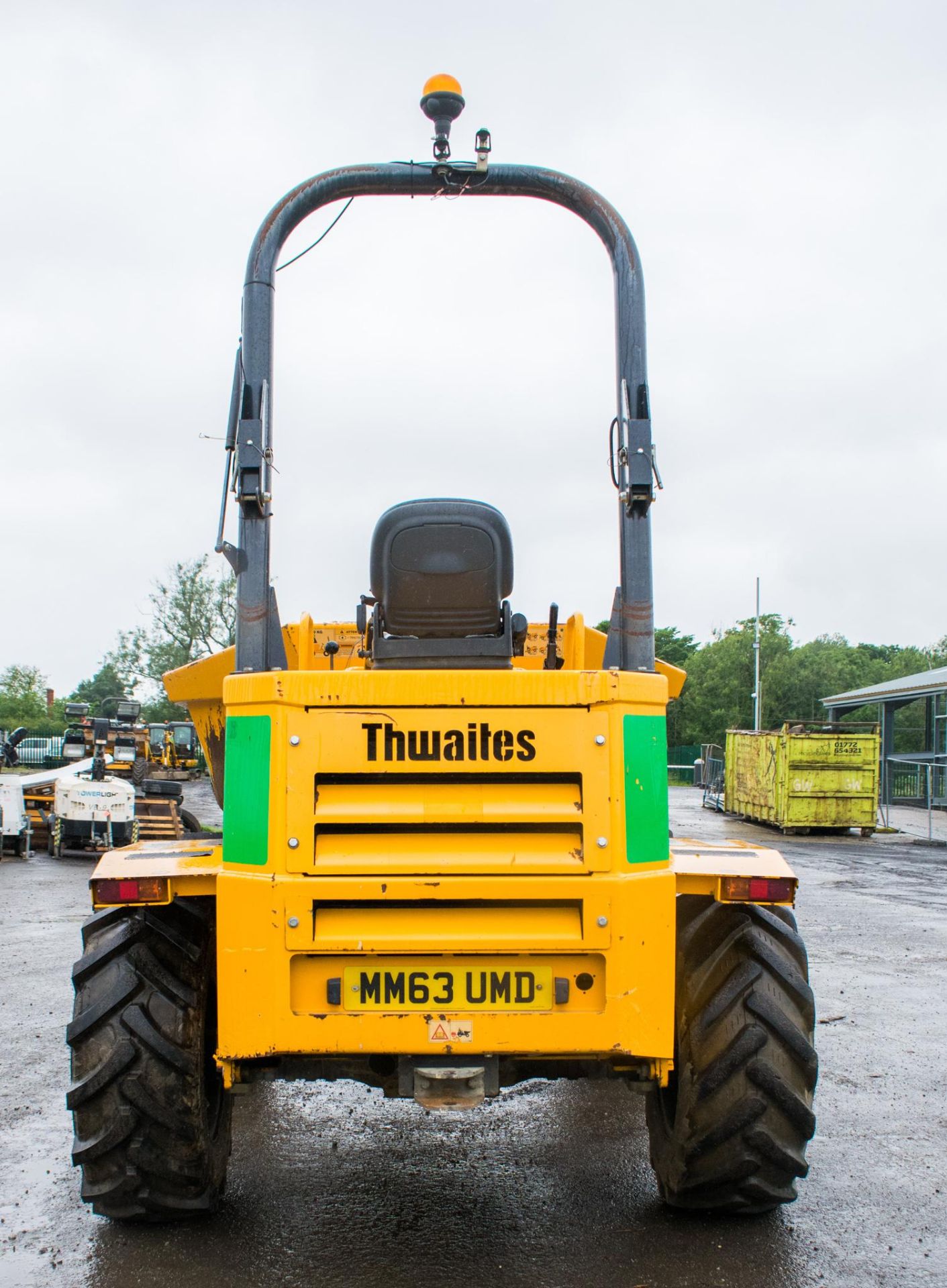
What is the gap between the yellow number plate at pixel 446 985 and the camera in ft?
11.6

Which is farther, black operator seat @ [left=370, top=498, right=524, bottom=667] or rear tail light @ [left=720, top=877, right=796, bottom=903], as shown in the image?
black operator seat @ [left=370, top=498, right=524, bottom=667]

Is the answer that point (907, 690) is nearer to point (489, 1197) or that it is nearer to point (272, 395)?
point (489, 1197)

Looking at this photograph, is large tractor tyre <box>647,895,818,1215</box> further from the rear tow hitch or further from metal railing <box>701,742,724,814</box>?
metal railing <box>701,742,724,814</box>

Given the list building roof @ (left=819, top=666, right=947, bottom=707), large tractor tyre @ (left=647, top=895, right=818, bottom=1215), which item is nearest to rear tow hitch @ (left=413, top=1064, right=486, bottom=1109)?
large tractor tyre @ (left=647, top=895, right=818, bottom=1215)

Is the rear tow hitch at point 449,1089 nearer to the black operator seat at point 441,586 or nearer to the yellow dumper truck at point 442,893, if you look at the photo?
the yellow dumper truck at point 442,893

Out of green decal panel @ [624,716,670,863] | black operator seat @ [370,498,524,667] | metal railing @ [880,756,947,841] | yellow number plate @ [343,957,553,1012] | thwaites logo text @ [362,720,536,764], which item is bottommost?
metal railing @ [880,756,947,841]

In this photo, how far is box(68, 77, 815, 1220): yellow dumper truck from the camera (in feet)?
11.6

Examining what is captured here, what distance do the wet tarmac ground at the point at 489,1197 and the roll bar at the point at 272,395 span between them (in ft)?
6.22

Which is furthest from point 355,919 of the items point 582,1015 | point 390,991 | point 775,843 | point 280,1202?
point 775,843

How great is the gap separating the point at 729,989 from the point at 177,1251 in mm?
1967

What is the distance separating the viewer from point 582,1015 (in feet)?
11.6

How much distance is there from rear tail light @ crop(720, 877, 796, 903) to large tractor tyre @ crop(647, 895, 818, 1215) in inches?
9.7

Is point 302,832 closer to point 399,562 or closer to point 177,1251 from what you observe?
point 399,562

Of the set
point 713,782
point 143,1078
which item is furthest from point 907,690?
point 143,1078
